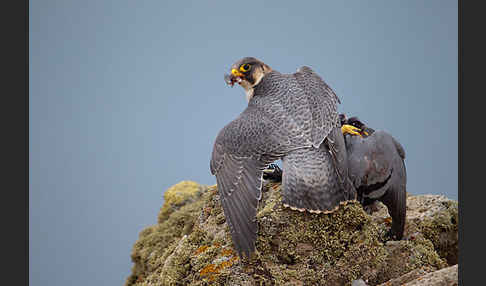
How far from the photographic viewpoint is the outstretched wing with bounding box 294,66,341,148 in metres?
3.84

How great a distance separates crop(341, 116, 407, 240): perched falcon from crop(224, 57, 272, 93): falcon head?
1.49m

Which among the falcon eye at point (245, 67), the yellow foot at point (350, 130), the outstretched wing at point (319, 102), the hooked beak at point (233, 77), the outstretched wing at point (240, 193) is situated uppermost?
the falcon eye at point (245, 67)

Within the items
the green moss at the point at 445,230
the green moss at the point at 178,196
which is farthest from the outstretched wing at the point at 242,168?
the green moss at the point at 178,196

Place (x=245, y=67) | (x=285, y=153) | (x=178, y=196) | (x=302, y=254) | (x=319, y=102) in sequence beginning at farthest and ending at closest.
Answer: (x=178, y=196)
(x=245, y=67)
(x=319, y=102)
(x=285, y=153)
(x=302, y=254)

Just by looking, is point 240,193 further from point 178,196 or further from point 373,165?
point 178,196

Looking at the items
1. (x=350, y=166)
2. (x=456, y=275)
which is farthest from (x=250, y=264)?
(x=456, y=275)

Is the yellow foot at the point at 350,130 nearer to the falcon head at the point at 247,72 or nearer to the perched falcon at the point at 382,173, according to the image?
the perched falcon at the point at 382,173

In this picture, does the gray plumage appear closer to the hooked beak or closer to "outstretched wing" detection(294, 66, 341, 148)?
"outstretched wing" detection(294, 66, 341, 148)

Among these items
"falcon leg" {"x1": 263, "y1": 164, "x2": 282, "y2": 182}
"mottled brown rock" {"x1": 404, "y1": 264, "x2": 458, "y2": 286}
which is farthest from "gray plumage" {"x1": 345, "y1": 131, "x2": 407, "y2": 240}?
"mottled brown rock" {"x1": 404, "y1": 264, "x2": 458, "y2": 286}

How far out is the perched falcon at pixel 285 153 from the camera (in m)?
3.46

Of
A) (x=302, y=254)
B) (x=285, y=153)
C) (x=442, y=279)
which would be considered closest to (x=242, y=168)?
(x=285, y=153)

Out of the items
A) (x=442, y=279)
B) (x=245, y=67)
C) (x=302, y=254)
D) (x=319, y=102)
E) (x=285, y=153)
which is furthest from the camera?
(x=245, y=67)

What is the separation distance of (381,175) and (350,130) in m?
0.70

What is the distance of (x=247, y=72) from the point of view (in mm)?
4539
